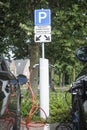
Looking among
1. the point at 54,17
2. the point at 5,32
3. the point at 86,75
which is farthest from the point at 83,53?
the point at 5,32

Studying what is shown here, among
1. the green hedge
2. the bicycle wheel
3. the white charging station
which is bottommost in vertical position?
the bicycle wheel

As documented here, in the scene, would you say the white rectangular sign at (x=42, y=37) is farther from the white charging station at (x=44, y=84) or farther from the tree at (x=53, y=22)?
the tree at (x=53, y=22)

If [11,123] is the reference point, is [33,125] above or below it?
below

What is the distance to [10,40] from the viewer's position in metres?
14.0

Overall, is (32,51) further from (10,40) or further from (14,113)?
(14,113)

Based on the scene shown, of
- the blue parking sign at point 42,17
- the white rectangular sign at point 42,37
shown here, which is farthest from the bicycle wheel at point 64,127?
the blue parking sign at point 42,17

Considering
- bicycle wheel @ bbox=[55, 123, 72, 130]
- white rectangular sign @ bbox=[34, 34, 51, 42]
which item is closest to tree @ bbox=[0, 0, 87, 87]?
white rectangular sign @ bbox=[34, 34, 51, 42]

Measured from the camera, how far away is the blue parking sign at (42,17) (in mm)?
8734

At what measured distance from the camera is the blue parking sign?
873 cm

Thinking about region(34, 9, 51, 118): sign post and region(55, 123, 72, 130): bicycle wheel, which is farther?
region(34, 9, 51, 118): sign post

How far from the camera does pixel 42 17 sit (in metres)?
8.84

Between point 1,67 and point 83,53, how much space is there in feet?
2.91

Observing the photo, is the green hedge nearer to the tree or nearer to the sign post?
the sign post

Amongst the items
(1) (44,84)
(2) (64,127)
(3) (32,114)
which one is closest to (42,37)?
(1) (44,84)
